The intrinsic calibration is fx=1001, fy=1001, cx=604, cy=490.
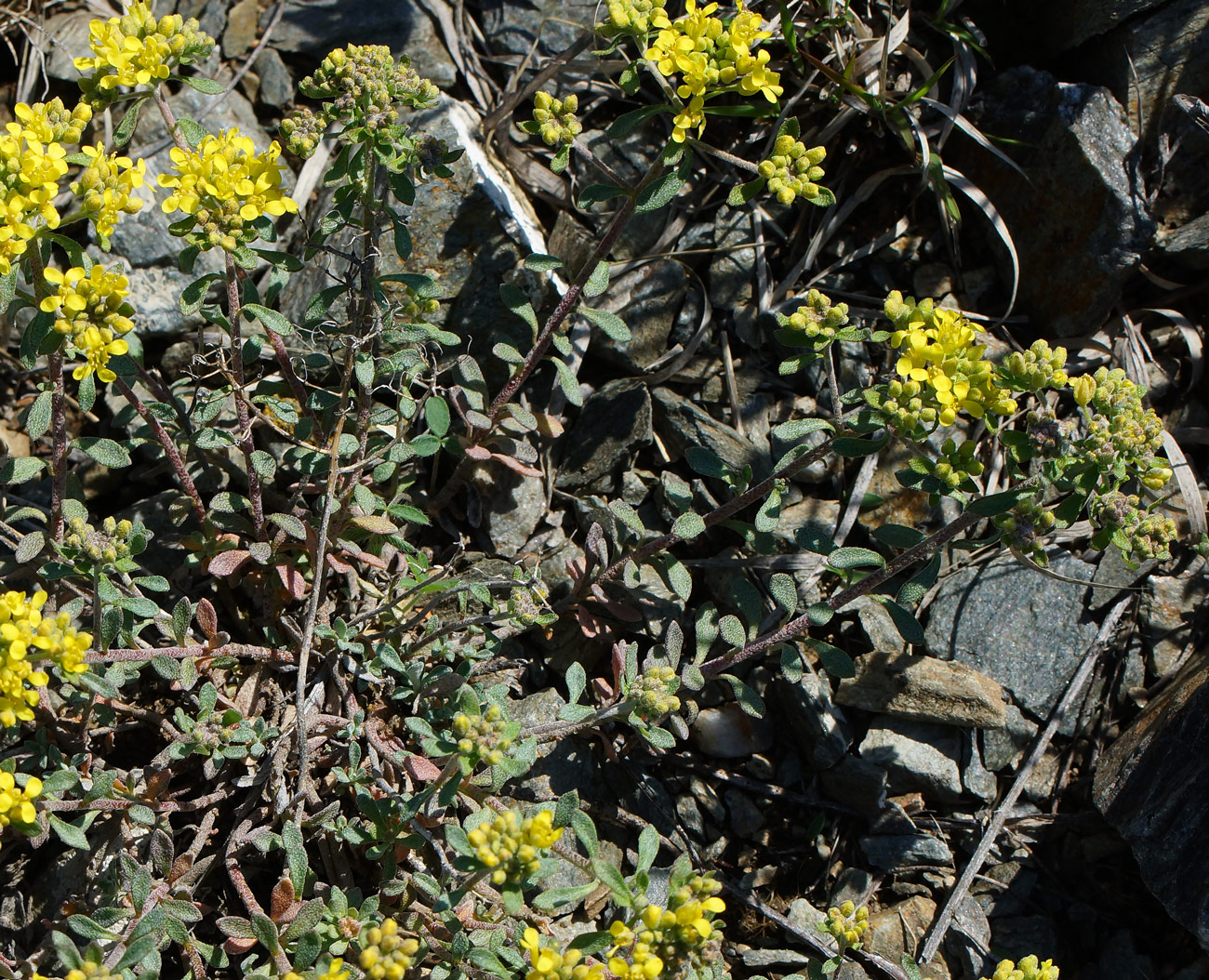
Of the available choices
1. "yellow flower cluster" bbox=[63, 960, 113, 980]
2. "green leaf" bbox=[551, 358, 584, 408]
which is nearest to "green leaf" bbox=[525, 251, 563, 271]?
"green leaf" bbox=[551, 358, 584, 408]

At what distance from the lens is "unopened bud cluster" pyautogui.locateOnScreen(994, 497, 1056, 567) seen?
3.50 m

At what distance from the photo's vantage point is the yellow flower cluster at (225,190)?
131 inches

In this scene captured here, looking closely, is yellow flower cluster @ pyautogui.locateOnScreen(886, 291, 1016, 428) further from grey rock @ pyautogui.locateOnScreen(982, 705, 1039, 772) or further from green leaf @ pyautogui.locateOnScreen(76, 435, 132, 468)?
green leaf @ pyautogui.locateOnScreen(76, 435, 132, 468)

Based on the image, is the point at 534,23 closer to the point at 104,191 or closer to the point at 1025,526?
the point at 104,191

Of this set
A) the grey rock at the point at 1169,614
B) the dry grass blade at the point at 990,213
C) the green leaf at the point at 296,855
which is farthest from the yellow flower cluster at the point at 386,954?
the dry grass blade at the point at 990,213

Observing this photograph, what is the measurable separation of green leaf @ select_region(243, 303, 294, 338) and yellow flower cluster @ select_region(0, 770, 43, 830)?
174 cm

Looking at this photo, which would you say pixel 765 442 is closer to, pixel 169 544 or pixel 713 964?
pixel 713 964

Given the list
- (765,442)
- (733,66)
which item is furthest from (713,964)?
(733,66)

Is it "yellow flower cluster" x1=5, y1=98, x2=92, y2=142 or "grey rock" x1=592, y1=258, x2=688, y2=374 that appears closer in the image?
"yellow flower cluster" x1=5, y1=98, x2=92, y2=142

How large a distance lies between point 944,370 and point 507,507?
2.20 metres

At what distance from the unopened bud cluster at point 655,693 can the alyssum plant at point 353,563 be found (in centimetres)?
1

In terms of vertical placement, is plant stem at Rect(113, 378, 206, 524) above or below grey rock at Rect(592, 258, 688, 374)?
below

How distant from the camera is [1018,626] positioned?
183 inches

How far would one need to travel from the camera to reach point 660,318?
5012mm
